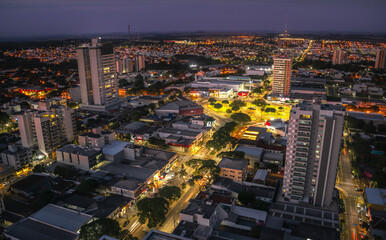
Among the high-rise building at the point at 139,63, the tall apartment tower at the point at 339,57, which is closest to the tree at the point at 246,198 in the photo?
the high-rise building at the point at 139,63

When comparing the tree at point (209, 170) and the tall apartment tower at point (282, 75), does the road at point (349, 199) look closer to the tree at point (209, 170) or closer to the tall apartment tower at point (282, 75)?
the tree at point (209, 170)

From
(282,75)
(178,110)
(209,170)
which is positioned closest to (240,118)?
(178,110)

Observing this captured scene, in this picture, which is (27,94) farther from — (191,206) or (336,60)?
(336,60)

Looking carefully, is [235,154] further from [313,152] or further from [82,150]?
[82,150]

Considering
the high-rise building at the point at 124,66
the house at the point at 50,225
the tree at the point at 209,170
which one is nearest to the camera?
the house at the point at 50,225

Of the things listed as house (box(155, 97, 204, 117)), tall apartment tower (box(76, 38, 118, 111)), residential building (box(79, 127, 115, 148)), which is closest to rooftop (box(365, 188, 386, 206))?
residential building (box(79, 127, 115, 148))

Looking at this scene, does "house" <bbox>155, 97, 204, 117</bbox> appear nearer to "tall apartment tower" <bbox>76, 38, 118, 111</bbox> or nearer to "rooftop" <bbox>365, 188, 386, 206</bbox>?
"tall apartment tower" <bbox>76, 38, 118, 111</bbox>
